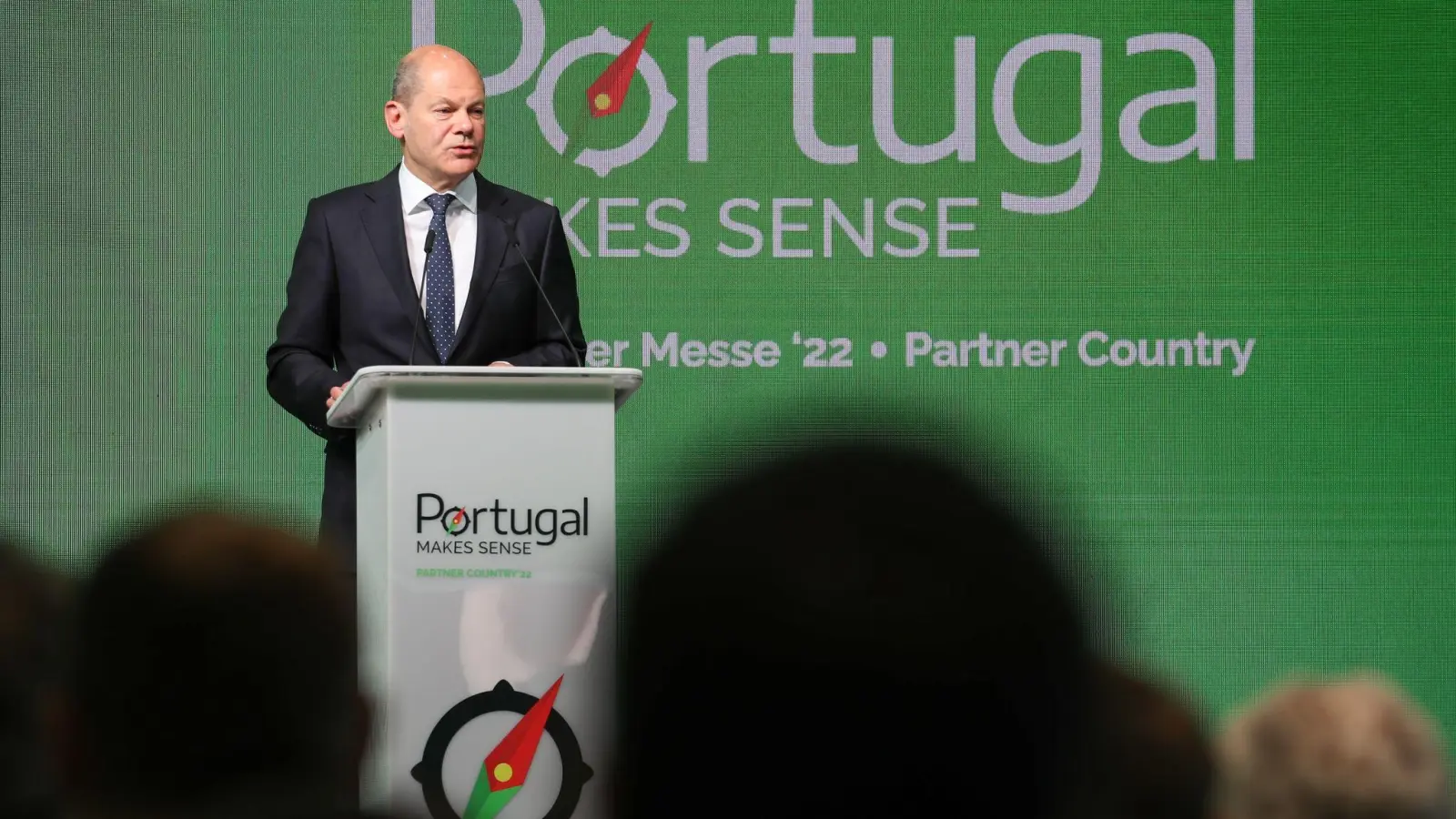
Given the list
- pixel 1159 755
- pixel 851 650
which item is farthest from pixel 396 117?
pixel 851 650

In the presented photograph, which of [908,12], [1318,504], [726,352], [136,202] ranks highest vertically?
[908,12]

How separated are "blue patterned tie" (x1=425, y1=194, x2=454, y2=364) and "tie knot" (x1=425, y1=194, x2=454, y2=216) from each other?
0.02 m

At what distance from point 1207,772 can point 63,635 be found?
734 mm

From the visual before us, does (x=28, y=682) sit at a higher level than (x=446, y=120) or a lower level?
lower

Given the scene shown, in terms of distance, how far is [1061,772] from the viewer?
784 millimetres

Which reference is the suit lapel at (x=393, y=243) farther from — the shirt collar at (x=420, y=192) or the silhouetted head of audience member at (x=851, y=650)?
the silhouetted head of audience member at (x=851, y=650)

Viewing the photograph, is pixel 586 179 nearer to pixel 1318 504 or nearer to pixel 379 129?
pixel 379 129

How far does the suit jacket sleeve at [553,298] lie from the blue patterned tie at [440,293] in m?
0.15

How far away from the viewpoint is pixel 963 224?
5.52 metres

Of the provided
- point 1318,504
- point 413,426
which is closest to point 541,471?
point 413,426

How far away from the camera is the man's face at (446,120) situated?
12.3 ft

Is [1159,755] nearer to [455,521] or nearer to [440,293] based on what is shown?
[455,521]

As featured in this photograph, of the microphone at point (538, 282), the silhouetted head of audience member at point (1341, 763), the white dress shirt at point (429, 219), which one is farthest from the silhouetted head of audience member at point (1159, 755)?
the white dress shirt at point (429, 219)

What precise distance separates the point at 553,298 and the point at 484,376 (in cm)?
99
